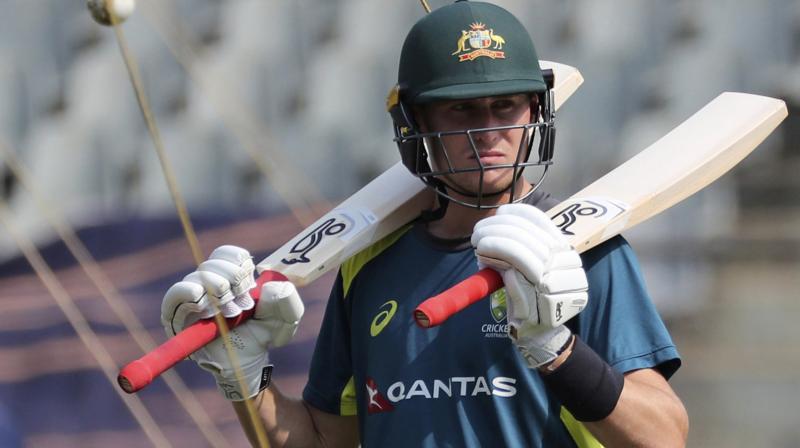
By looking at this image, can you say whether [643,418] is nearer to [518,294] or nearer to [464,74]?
[518,294]

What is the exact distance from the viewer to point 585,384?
1517mm

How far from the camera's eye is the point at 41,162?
3.51 meters

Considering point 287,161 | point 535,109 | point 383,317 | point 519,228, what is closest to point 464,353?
point 383,317

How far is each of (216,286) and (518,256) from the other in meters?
0.41

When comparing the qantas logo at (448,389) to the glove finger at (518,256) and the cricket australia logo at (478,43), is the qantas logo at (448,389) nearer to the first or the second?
the glove finger at (518,256)

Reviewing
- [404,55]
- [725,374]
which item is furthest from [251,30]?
[404,55]

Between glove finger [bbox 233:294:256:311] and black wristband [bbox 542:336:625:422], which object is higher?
glove finger [bbox 233:294:256:311]

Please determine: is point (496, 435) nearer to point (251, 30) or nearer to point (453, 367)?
point (453, 367)

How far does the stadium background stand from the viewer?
10.7 ft

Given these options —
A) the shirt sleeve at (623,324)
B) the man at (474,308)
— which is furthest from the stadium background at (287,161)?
the shirt sleeve at (623,324)

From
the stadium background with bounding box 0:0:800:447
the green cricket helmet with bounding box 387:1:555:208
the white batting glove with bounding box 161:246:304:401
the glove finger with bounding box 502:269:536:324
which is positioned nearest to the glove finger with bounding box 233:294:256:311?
the white batting glove with bounding box 161:246:304:401

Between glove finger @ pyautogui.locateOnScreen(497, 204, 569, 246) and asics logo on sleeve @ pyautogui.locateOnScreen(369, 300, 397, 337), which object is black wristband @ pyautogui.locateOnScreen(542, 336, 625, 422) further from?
asics logo on sleeve @ pyautogui.locateOnScreen(369, 300, 397, 337)

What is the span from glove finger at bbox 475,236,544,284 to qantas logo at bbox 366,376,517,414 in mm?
222

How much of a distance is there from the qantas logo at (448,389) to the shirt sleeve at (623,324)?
116 millimetres
